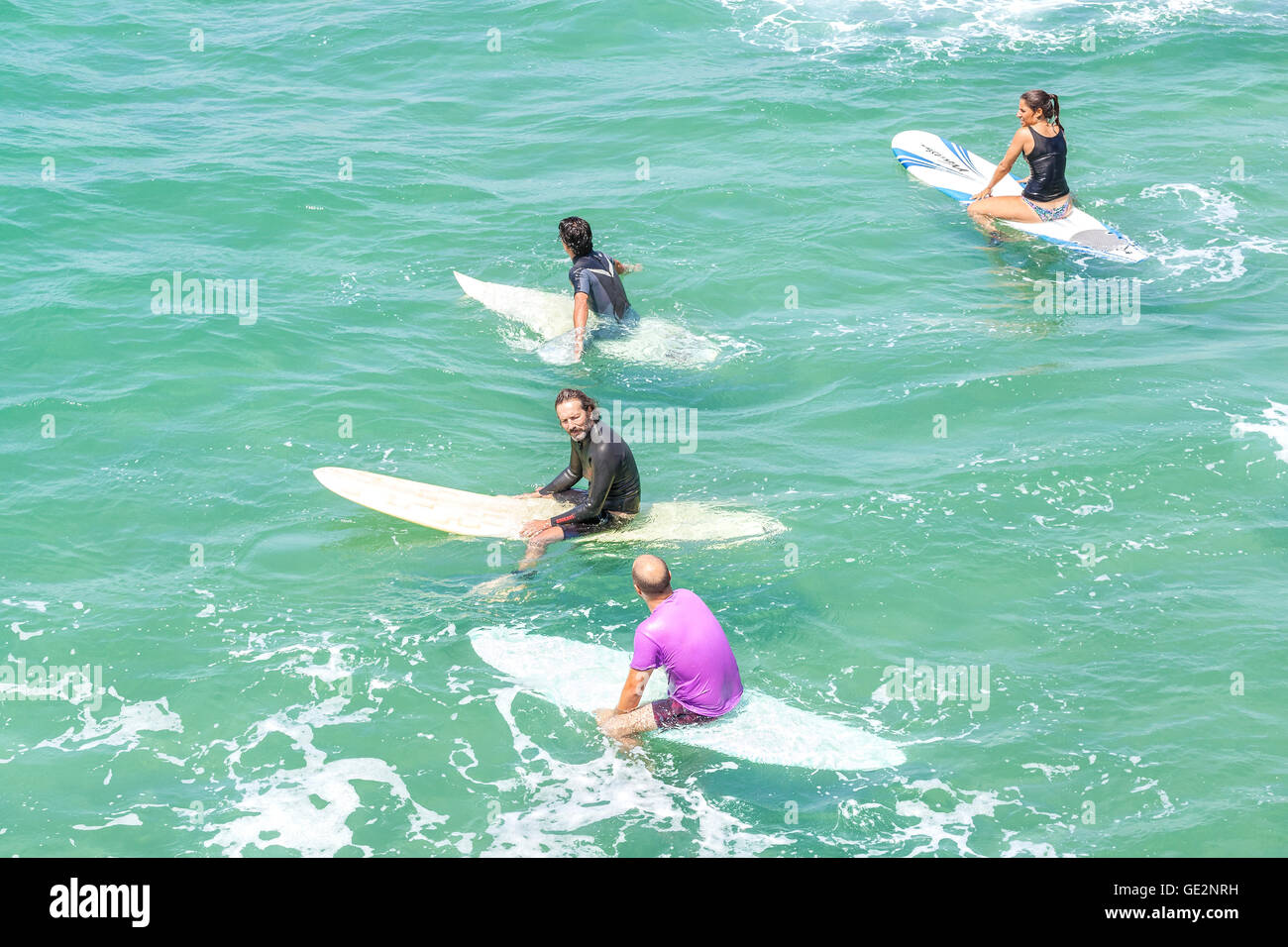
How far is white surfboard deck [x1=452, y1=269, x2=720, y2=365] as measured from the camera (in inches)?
534

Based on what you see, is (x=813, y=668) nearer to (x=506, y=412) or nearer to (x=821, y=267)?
(x=506, y=412)

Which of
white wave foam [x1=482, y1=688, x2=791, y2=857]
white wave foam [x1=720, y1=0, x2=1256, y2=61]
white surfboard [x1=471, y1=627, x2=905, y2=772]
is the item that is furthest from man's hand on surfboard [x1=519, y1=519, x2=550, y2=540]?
white wave foam [x1=720, y1=0, x2=1256, y2=61]

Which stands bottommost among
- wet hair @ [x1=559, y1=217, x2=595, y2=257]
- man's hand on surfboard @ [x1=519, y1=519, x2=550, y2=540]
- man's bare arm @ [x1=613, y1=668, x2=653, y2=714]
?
man's bare arm @ [x1=613, y1=668, x2=653, y2=714]

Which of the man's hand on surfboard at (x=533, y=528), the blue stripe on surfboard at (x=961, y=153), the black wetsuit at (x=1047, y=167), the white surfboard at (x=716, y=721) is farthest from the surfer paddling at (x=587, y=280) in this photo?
the blue stripe on surfboard at (x=961, y=153)

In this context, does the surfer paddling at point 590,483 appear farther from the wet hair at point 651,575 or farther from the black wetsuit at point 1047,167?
the black wetsuit at point 1047,167

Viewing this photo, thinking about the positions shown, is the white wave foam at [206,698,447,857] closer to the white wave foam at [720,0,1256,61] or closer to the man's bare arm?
the man's bare arm

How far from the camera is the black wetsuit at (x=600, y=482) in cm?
1006

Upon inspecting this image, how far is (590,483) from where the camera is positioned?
10.3 m

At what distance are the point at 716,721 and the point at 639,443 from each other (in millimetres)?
4383

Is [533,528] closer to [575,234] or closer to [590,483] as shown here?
[590,483]

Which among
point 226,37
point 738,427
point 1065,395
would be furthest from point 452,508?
point 226,37

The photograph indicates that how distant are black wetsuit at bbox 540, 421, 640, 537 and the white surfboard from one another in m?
1.23

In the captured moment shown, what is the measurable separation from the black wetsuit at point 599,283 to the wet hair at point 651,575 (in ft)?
18.3

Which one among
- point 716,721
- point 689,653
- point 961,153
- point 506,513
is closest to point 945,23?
point 961,153
